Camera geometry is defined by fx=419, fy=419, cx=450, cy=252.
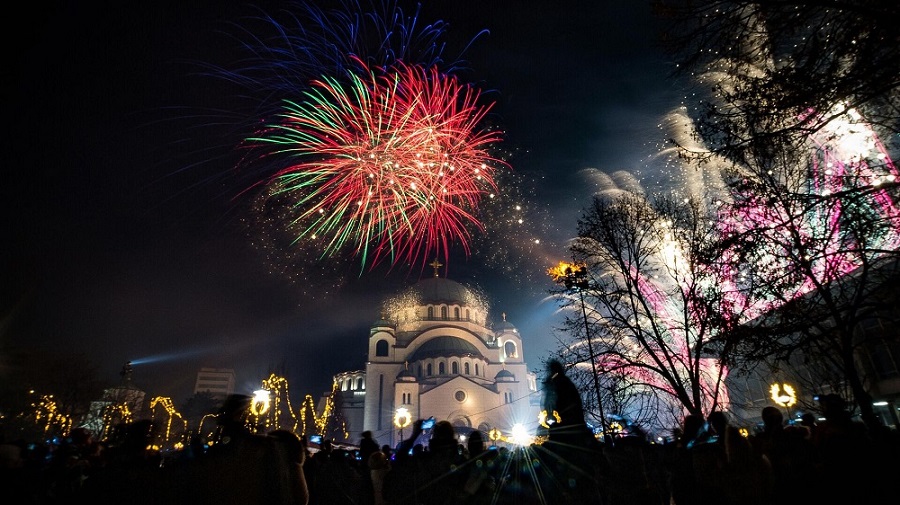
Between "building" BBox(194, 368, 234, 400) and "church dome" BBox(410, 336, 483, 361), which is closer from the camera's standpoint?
"church dome" BBox(410, 336, 483, 361)

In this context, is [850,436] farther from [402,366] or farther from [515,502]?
[402,366]

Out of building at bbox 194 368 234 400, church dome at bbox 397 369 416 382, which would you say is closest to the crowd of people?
church dome at bbox 397 369 416 382

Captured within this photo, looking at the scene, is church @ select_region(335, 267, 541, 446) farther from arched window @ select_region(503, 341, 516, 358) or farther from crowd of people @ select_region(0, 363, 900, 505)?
crowd of people @ select_region(0, 363, 900, 505)

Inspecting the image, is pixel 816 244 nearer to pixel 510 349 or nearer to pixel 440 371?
pixel 440 371

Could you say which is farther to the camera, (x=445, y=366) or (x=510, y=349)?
(x=510, y=349)

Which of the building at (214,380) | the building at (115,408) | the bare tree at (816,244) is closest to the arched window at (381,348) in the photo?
the building at (115,408)

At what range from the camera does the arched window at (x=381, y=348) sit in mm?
56000

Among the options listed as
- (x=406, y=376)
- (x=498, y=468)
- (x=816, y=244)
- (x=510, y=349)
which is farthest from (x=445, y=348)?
(x=498, y=468)

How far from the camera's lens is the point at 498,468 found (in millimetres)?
5023

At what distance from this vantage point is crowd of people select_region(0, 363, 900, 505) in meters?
2.88

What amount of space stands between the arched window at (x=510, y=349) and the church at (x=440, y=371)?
0.46 ft

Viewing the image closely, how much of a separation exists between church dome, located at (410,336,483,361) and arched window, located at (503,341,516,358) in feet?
19.7

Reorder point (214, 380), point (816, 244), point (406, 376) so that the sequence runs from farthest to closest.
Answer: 1. point (214, 380)
2. point (406, 376)
3. point (816, 244)

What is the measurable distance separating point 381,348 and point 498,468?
5325 centimetres
